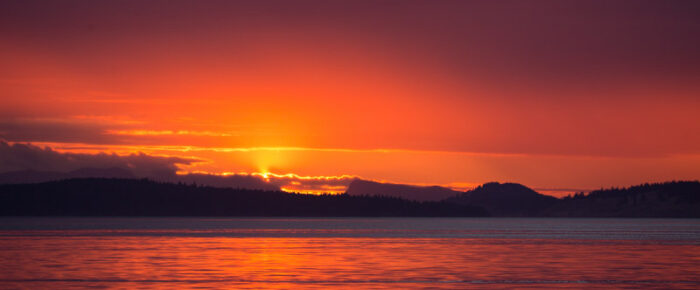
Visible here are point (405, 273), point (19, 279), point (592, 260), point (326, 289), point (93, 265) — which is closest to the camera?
point (326, 289)

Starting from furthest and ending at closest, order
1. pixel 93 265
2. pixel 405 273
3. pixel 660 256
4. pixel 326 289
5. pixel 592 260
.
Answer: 1. pixel 660 256
2. pixel 592 260
3. pixel 93 265
4. pixel 405 273
5. pixel 326 289

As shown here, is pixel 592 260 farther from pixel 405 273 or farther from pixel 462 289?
pixel 462 289

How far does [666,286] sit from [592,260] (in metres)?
20.4

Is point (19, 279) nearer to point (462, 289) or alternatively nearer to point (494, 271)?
→ point (462, 289)

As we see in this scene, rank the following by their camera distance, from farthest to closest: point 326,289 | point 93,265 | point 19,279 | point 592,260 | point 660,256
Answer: point 660,256, point 592,260, point 93,265, point 19,279, point 326,289

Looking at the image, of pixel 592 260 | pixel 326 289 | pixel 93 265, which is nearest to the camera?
pixel 326 289

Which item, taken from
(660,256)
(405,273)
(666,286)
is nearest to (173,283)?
(405,273)

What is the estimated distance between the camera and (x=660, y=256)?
218ft

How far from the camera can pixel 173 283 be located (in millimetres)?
43000

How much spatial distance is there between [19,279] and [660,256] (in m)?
46.8

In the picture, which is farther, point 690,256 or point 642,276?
point 690,256

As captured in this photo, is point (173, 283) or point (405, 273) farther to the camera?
point (405, 273)

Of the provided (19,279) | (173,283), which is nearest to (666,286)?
(173,283)

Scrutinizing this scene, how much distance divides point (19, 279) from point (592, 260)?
3910 centimetres
